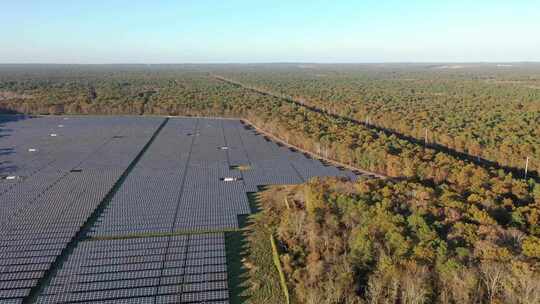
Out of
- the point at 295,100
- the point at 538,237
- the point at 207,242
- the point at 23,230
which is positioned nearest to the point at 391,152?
the point at 538,237

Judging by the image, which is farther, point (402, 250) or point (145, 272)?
point (145, 272)

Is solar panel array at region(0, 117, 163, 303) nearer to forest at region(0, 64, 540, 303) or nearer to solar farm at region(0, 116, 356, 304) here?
solar farm at region(0, 116, 356, 304)

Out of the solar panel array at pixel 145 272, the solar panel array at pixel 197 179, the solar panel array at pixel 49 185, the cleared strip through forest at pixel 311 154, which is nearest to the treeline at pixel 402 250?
the solar panel array at pixel 145 272

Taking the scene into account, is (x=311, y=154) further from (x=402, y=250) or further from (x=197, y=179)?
(x=402, y=250)

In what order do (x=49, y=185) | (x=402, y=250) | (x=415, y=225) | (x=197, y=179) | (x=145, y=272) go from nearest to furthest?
(x=402, y=250) → (x=145, y=272) → (x=415, y=225) → (x=49, y=185) → (x=197, y=179)

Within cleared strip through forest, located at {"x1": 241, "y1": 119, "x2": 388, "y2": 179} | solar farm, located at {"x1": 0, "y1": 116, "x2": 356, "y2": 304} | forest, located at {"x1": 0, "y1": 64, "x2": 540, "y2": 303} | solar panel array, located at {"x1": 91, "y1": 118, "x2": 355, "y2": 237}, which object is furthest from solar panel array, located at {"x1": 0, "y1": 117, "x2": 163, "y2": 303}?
cleared strip through forest, located at {"x1": 241, "y1": 119, "x2": 388, "y2": 179}

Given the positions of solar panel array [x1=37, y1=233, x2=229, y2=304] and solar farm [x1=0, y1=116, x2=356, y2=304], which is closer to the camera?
solar panel array [x1=37, y1=233, x2=229, y2=304]

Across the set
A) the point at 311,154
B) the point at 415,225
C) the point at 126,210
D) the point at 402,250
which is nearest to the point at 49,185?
the point at 126,210

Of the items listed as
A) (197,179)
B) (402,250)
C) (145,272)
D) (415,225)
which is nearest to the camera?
(402,250)
